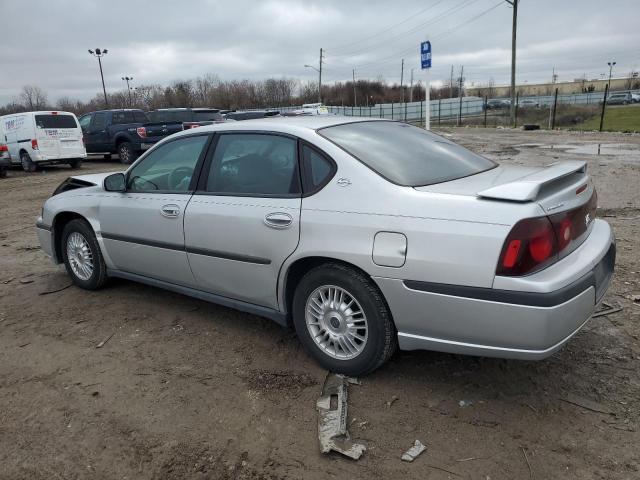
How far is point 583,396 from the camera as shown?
2.96 meters

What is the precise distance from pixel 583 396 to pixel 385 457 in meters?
1.25

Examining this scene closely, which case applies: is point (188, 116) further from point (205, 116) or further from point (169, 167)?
point (169, 167)

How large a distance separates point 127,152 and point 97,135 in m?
1.79

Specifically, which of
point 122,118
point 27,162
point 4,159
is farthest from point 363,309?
point 122,118

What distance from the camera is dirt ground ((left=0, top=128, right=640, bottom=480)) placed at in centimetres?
253

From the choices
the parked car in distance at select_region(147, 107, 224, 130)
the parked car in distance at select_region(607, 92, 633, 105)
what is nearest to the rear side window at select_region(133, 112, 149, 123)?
the parked car in distance at select_region(147, 107, 224, 130)

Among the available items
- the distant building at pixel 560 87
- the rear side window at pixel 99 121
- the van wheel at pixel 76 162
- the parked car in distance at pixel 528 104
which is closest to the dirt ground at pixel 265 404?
the van wheel at pixel 76 162

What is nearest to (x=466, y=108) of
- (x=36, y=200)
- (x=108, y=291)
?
(x=36, y=200)

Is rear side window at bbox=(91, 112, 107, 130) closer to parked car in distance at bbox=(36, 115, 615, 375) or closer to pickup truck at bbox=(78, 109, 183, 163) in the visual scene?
pickup truck at bbox=(78, 109, 183, 163)

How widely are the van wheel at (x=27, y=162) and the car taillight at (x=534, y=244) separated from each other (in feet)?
56.0

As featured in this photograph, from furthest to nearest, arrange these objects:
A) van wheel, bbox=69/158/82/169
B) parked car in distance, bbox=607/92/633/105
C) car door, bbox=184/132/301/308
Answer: parked car in distance, bbox=607/92/633/105
van wheel, bbox=69/158/82/169
car door, bbox=184/132/301/308

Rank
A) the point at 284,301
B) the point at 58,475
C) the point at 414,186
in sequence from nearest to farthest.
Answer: the point at 58,475 → the point at 414,186 → the point at 284,301

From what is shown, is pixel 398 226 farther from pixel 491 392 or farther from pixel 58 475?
pixel 58 475

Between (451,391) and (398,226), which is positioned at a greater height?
(398,226)
